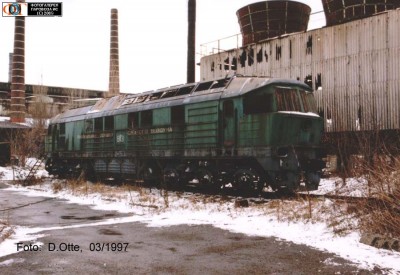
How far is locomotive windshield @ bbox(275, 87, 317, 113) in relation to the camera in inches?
482

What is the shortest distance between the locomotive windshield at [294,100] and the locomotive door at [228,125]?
1473 millimetres

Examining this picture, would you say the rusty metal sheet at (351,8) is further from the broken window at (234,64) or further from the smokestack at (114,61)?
the smokestack at (114,61)

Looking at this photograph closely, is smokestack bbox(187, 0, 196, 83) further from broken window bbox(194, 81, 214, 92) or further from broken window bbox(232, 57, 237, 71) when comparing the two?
broken window bbox(194, 81, 214, 92)

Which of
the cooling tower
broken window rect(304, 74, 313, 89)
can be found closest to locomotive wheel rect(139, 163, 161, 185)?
broken window rect(304, 74, 313, 89)

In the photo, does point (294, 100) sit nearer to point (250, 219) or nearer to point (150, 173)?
point (250, 219)

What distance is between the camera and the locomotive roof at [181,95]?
41.7 feet

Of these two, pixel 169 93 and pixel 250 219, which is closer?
pixel 250 219

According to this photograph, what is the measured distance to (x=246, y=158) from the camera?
12.5 m

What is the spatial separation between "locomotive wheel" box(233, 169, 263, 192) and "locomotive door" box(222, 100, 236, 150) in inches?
35.4

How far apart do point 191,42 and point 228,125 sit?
13.5 metres

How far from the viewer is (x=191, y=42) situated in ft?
82.9

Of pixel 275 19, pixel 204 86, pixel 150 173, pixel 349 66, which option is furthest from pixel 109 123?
pixel 275 19

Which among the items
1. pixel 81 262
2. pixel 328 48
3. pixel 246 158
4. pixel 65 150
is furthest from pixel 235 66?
pixel 81 262

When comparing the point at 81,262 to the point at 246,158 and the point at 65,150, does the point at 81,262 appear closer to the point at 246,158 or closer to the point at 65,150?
the point at 246,158
